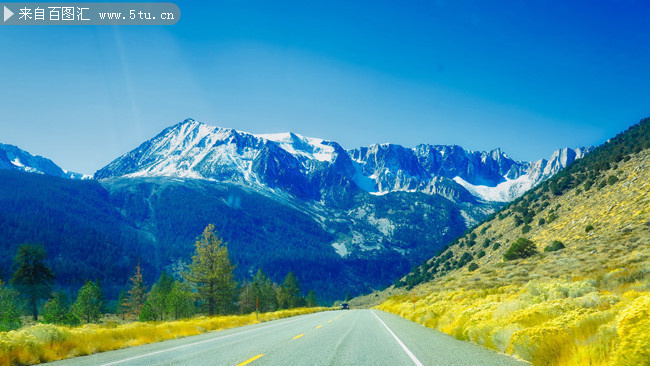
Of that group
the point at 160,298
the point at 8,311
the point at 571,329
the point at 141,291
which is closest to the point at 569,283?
the point at 571,329

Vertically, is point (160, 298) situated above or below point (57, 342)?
below

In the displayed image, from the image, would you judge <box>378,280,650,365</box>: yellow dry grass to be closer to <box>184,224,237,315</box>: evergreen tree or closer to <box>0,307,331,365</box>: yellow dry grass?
<box>0,307,331,365</box>: yellow dry grass

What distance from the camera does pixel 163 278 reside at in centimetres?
8594

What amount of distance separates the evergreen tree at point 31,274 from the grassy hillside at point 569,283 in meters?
54.2

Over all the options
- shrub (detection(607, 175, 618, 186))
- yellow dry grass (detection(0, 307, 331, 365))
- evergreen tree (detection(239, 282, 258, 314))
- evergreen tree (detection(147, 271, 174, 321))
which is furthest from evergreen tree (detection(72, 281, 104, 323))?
shrub (detection(607, 175, 618, 186))

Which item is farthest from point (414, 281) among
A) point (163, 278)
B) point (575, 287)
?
point (575, 287)

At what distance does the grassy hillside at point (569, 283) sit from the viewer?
22.3 ft

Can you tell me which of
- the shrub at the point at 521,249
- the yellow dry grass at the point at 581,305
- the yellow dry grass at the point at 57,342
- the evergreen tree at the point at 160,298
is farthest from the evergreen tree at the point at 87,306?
the shrub at the point at 521,249

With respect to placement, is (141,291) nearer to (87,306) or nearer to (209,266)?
(87,306)

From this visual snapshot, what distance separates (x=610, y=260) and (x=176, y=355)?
24527mm

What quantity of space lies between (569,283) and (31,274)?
6779 centimetres

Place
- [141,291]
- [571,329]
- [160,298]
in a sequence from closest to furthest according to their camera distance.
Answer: [571,329], [160,298], [141,291]

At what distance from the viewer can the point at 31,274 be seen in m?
54.8

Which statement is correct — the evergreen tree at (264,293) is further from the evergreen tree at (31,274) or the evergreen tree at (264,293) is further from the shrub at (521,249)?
the shrub at (521,249)
